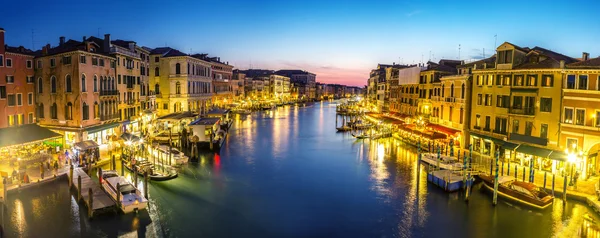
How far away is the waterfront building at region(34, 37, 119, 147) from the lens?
1113 inches

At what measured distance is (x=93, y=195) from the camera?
19859 millimetres

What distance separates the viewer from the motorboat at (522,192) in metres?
19.6

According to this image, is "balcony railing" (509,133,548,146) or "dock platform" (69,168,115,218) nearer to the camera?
"dock platform" (69,168,115,218)

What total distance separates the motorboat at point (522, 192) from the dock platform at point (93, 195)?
19.1m

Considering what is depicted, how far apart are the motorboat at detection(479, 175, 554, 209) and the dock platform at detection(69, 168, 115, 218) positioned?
62.7 feet

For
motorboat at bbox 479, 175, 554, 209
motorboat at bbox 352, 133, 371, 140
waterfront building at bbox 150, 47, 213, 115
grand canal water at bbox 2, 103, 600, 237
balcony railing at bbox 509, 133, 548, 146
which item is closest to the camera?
grand canal water at bbox 2, 103, 600, 237

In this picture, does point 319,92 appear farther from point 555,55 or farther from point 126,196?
point 126,196

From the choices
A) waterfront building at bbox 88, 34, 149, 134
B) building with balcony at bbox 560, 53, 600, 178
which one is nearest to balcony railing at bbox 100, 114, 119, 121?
waterfront building at bbox 88, 34, 149, 134

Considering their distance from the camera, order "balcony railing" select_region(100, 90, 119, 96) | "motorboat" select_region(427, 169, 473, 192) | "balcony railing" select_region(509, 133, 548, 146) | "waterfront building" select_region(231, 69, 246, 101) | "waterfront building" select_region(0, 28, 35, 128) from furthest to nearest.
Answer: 1. "waterfront building" select_region(231, 69, 246, 101)
2. "balcony railing" select_region(100, 90, 119, 96)
3. "waterfront building" select_region(0, 28, 35, 128)
4. "balcony railing" select_region(509, 133, 548, 146)
5. "motorboat" select_region(427, 169, 473, 192)

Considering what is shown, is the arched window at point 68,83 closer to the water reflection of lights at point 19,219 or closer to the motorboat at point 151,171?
the motorboat at point 151,171

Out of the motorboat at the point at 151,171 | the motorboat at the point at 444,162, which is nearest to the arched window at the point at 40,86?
the motorboat at the point at 151,171

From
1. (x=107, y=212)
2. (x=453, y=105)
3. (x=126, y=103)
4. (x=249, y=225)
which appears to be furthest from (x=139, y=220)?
(x=453, y=105)

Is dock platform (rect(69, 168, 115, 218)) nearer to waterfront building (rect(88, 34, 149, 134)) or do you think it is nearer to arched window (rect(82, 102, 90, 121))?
arched window (rect(82, 102, 90, 121))

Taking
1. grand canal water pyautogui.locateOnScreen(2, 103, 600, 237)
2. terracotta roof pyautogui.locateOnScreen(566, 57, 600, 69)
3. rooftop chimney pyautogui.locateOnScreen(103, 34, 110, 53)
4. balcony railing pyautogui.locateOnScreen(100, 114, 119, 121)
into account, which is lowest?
grand canal water pyautogui.locateOnScreen(2, 103, 600, 237)
